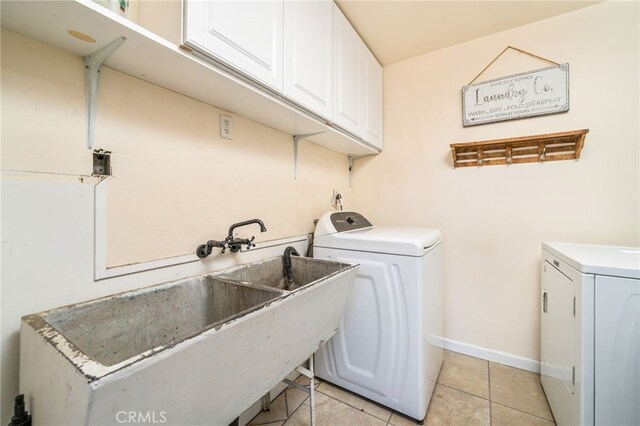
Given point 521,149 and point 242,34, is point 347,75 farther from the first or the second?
point 521,149

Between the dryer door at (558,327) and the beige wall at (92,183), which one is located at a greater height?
the beige wall at (92,183)

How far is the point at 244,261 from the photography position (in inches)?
57.7

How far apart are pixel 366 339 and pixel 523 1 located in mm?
2426

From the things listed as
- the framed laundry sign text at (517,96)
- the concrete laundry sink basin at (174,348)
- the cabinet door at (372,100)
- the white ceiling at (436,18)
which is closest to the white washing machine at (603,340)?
the concrete laundry sink basin at (174,348)

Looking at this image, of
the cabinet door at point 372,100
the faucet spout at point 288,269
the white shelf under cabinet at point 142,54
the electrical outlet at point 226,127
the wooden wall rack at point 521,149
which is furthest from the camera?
the cabinet door at point 372,100

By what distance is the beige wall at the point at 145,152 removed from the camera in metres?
0.80

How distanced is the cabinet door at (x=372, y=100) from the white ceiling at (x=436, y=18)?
157mm

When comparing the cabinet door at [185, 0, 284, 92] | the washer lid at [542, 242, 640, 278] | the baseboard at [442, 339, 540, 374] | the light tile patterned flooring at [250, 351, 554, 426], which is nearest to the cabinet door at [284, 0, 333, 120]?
the cabinet door at [185, 0, 284, 92]

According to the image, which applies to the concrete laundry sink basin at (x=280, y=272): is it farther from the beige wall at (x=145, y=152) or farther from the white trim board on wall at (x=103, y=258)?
the white trim board on wall at (x=103, y=258)

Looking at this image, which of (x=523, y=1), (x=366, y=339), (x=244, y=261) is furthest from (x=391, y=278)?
(x=523, y=1)

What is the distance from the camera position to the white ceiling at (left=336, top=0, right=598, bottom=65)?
Result: 1.72 m

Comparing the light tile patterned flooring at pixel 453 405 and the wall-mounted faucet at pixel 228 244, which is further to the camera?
the light tile patterned flooring at pixel 453 405

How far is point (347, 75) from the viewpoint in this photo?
1.85 meters

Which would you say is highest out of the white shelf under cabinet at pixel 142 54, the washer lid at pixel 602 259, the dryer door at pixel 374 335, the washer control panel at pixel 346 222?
the white shelf under cabinet at pixel 142 54
